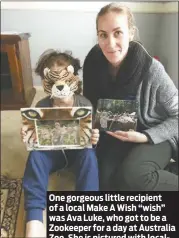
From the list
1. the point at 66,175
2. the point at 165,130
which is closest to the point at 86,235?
the point at 66,175

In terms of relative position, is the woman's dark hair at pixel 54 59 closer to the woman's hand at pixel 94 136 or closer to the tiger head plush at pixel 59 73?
the tiger head plush at pixel 59 73

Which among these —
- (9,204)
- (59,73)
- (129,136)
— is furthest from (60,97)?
(9,204)

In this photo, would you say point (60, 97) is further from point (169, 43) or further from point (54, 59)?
point (169, 43)

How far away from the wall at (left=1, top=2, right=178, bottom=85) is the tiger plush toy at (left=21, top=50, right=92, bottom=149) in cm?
2

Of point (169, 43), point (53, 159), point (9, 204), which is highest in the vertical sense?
point (169, 43)

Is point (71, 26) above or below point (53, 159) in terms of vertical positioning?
above

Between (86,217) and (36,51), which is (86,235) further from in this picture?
(36,51)

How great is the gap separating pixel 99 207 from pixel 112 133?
0.15m

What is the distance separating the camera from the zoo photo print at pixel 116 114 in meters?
0.55

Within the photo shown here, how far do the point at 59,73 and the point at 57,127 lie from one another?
0.33 ft

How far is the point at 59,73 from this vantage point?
54 centimetres

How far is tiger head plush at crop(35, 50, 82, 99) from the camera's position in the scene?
537mm

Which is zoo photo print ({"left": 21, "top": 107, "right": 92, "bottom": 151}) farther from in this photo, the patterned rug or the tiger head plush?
the patterned rug

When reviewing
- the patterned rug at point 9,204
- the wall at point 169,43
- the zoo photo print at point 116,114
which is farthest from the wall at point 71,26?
the patterned rug at point 9,204
